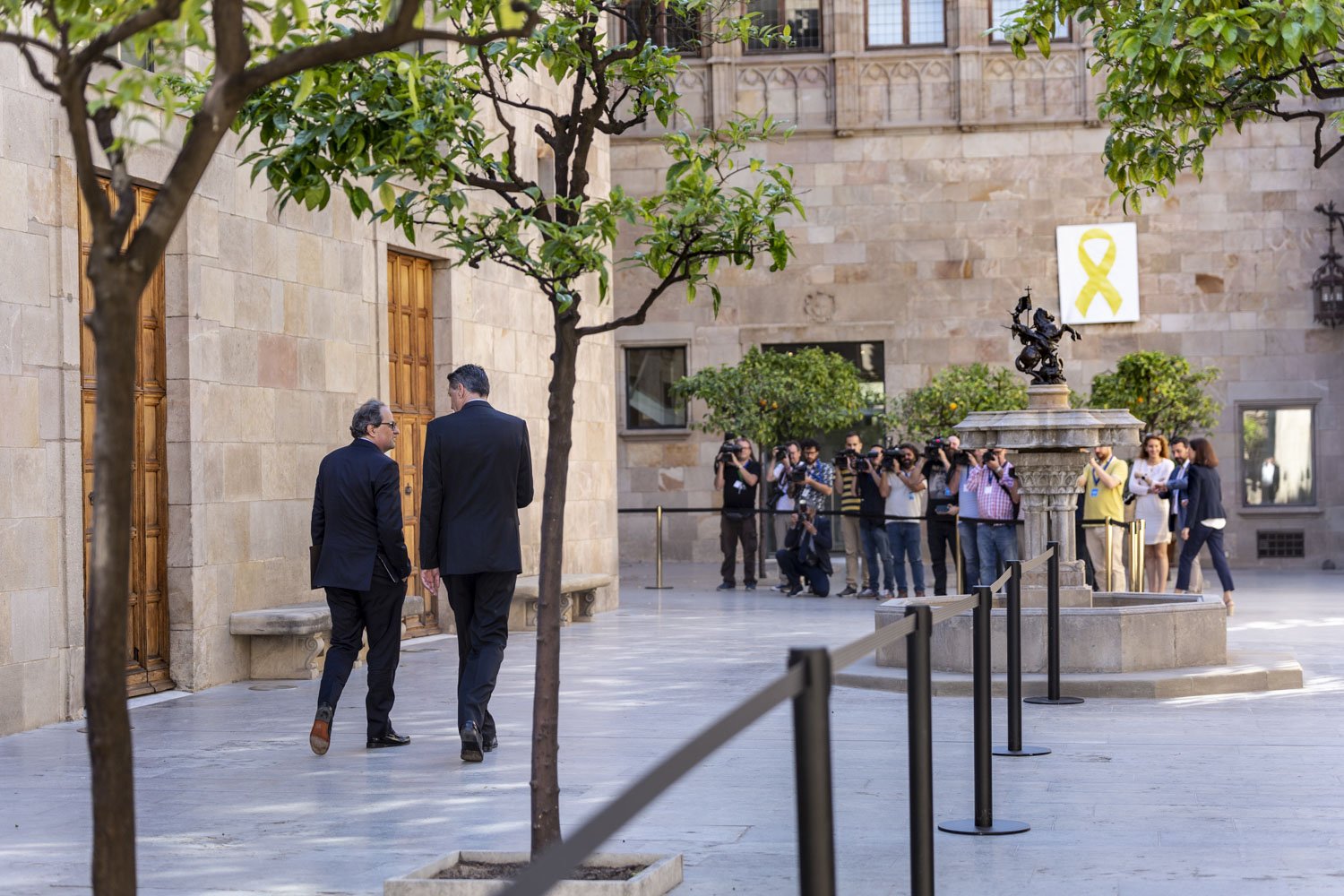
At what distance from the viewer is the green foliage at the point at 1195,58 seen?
757cm

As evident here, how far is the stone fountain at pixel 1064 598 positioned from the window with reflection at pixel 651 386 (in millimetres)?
12995

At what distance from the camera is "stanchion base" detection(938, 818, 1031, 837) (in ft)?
21.6

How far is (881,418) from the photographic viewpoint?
2450cm

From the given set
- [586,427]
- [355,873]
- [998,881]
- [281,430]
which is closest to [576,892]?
[355,873]

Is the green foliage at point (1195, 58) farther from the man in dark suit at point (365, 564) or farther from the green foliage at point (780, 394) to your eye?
the green foliage at point (780, 394)

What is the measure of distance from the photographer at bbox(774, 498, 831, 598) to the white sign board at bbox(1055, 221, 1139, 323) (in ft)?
23.5

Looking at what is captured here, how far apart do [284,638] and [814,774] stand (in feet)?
30.3

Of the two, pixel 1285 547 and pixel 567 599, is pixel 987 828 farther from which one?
pixel 1285 547

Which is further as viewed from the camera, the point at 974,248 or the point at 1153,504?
the point at 974,248

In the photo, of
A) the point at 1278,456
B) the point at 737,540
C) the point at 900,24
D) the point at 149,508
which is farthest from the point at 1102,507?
the point at 900,24

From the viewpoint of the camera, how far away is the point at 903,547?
1858 centimetres

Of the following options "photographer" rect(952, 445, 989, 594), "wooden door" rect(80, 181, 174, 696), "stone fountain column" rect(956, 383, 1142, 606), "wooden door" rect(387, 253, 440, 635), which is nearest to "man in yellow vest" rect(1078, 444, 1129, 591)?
"photographer" rect(952, 445, 989, 594)

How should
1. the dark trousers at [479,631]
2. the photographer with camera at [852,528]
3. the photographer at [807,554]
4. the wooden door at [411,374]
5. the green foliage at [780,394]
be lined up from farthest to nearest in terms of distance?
the green foliage at [780,394]
the photographer with camera at [852,528]
the photographer at [807,554]
the wooden door at [411,374]
the dark trousers at [479,631]

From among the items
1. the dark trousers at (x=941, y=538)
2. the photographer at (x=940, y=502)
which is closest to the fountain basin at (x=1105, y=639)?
the dark trousers at (x=941, y=538)
